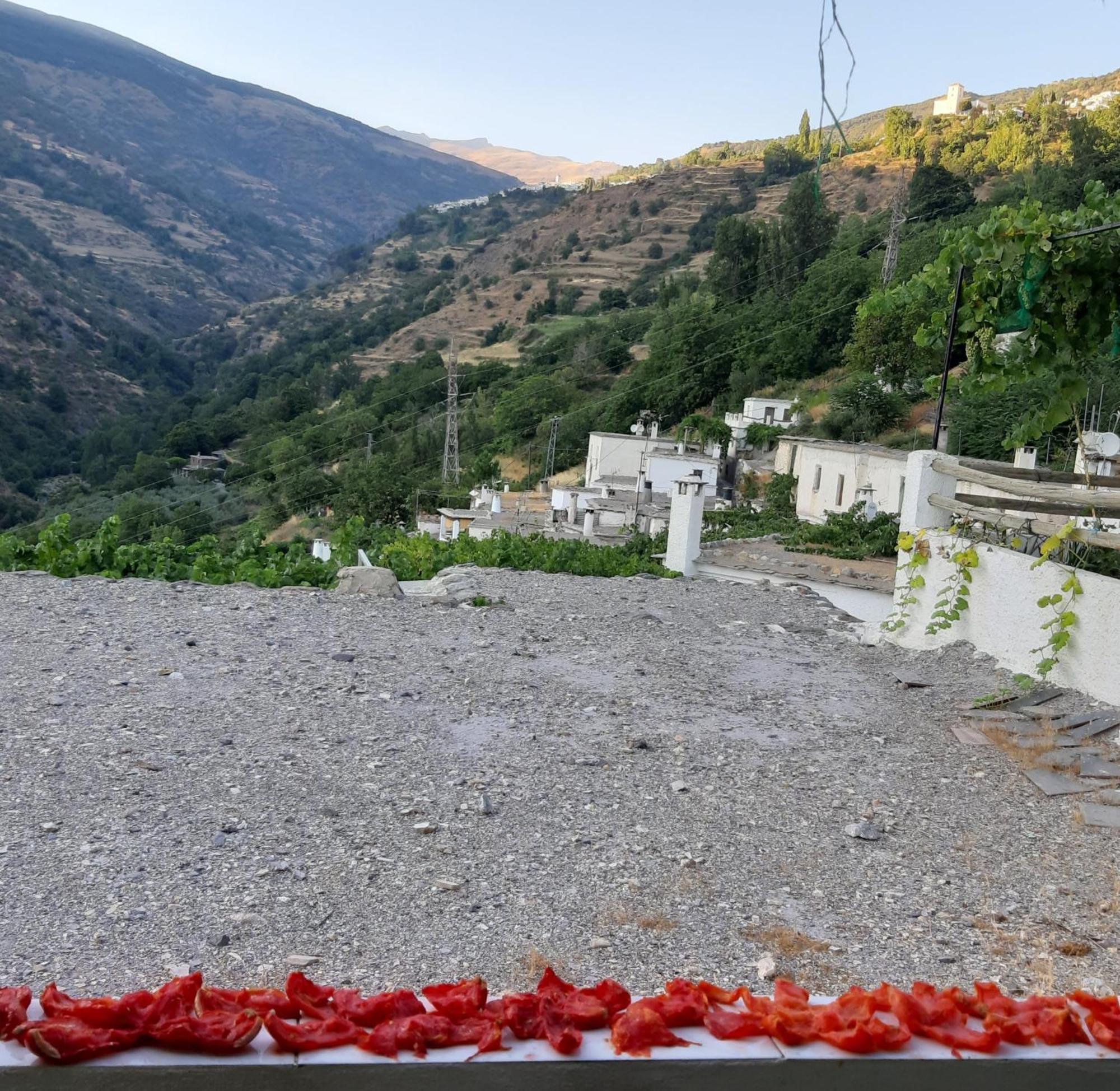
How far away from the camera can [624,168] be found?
147875mm

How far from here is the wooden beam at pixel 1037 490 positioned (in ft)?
20.1

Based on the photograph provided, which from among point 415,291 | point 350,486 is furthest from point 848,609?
point 415,291

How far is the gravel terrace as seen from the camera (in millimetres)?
3287

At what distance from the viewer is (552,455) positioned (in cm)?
4569

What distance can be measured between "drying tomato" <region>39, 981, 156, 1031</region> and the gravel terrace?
118cm

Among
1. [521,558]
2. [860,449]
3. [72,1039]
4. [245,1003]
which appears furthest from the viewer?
[860,449]

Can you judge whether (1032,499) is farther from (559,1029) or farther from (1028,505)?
(559,1029)

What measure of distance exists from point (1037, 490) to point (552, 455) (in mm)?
39283

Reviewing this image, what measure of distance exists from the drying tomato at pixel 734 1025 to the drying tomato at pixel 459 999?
398 mm

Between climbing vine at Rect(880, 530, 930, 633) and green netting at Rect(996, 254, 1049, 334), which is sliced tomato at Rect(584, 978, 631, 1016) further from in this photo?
climbing vine at Rect(880, 530, 930, 633)

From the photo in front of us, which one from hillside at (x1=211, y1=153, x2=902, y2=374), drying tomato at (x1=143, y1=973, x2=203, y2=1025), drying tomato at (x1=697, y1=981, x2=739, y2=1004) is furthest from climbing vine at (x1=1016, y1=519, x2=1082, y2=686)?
hillside at (x1=211, y1=153, x2=902, y2=374)

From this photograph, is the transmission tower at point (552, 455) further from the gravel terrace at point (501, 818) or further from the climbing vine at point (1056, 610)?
the climbing vine at point (1056, 610)

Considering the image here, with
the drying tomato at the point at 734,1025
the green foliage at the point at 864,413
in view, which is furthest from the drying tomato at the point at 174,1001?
the green foliage at the point at 864,413

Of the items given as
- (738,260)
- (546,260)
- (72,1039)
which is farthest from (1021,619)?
(546,260)
